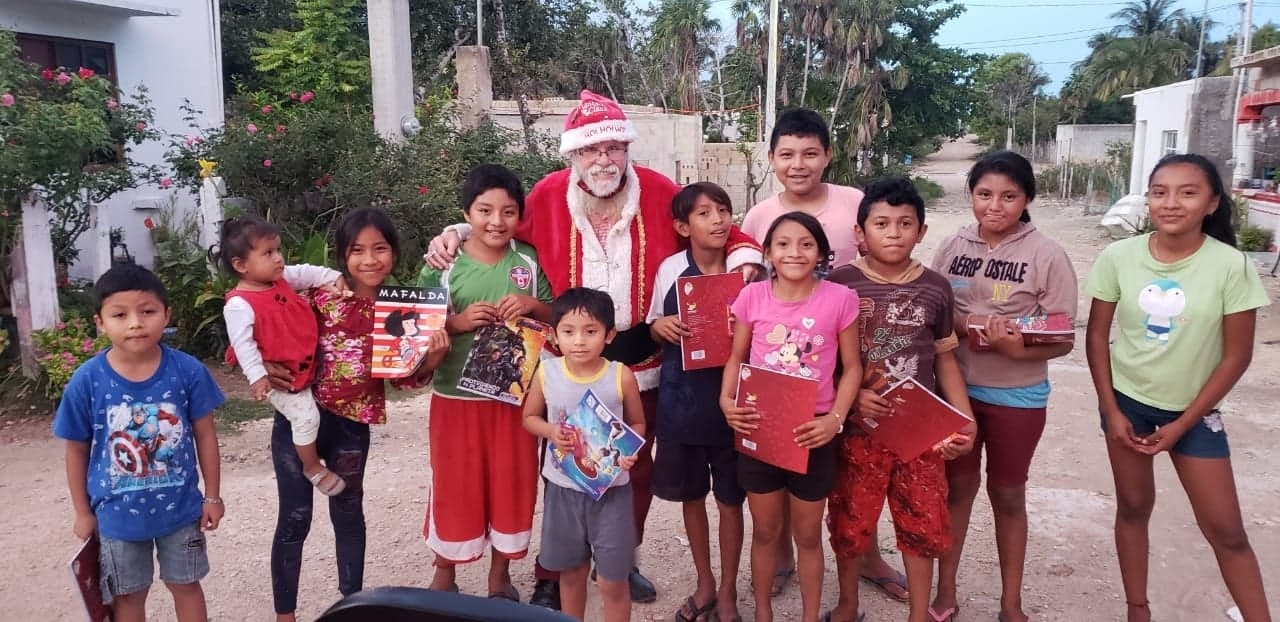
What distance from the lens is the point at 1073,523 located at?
4.39 m

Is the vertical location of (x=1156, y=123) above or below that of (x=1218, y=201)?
above

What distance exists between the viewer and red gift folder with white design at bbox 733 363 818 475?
8.87ft

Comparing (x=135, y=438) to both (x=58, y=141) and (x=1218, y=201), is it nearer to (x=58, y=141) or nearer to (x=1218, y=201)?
(x=1218, y=201)

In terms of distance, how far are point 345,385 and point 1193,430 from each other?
289cm

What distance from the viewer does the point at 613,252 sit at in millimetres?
3266

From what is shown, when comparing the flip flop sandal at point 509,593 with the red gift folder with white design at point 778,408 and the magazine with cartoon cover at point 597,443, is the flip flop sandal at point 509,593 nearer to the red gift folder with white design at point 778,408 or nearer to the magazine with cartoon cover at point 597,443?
the magazine with cartoon cover at point 597,443

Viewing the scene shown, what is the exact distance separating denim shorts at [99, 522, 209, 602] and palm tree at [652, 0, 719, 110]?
27.9 meters

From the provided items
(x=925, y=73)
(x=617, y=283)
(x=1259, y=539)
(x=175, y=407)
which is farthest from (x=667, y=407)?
(x=925, y=73)

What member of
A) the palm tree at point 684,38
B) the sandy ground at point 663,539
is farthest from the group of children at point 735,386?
the palm tree at point 684,38

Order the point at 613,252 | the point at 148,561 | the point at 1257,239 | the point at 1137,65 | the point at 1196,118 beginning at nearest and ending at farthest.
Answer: the point at 148,561, the point at 613,252, the point at 1257,239, the point at 1196,118, the point at 1137,65

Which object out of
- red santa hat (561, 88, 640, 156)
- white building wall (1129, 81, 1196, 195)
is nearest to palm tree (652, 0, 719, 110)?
white building wall (1129, 81, 1196, 195)

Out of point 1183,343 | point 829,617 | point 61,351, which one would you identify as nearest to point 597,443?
point 829,617

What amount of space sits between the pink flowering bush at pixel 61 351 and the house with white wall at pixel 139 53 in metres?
1.96

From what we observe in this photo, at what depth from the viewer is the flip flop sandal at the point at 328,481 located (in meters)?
3.01
